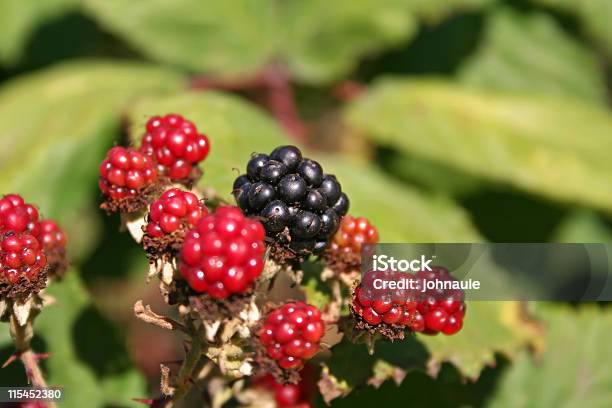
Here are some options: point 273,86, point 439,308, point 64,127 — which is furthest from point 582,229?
point 64,127

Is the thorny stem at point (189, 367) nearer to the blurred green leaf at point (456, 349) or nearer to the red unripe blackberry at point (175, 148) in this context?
the blurred green leaf at point (456, 349)

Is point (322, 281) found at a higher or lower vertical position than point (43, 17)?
lower

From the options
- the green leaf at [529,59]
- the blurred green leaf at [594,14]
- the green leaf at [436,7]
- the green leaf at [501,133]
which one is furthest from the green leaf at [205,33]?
the blurred green leaf at [594,14]

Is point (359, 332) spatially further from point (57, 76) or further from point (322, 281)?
point (57, 76)

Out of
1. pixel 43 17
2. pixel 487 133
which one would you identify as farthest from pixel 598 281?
pixel 43 17

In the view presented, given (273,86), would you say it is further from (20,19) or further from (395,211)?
(20,19)
